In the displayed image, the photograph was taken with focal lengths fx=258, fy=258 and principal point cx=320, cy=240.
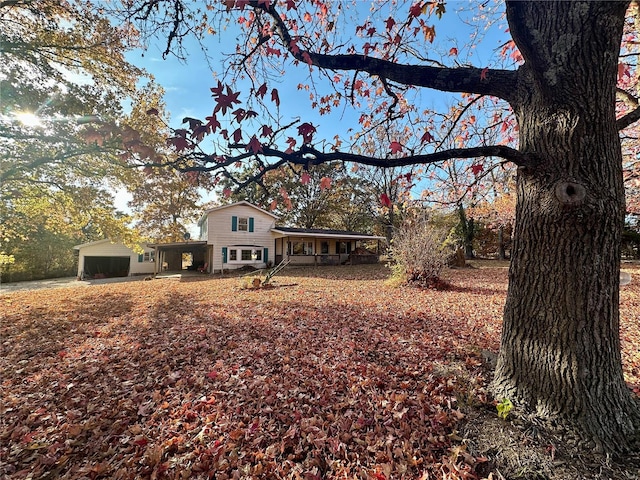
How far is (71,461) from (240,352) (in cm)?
202

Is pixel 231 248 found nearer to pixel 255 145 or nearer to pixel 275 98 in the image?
pixel 275 98

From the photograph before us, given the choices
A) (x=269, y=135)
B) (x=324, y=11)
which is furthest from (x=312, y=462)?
(x=324, y=11)

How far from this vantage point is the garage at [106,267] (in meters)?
20.4

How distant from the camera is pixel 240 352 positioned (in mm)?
3936

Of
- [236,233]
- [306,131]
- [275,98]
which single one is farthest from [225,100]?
[236,233]

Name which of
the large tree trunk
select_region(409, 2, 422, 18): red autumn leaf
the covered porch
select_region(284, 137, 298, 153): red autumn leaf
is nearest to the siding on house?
the covered porch

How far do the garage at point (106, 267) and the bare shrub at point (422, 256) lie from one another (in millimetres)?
22302

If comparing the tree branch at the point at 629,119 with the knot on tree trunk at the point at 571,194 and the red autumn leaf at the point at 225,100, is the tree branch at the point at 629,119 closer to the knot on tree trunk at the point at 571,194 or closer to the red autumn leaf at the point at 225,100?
the knot on tree trunk at the point at 571,194

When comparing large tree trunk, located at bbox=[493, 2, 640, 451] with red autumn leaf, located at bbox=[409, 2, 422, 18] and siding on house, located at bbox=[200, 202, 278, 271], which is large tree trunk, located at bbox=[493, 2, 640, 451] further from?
siding on house, located at bbox=[200, 202, 278, 271]

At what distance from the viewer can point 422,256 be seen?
30.4 ft

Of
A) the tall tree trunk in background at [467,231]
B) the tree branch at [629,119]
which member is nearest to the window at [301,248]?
the tall tree trunk in background at [467,231]

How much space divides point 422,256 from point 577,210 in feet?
25.2

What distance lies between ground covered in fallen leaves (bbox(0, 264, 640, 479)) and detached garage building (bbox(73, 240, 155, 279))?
17757 millimetres

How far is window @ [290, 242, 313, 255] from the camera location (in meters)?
23.3
